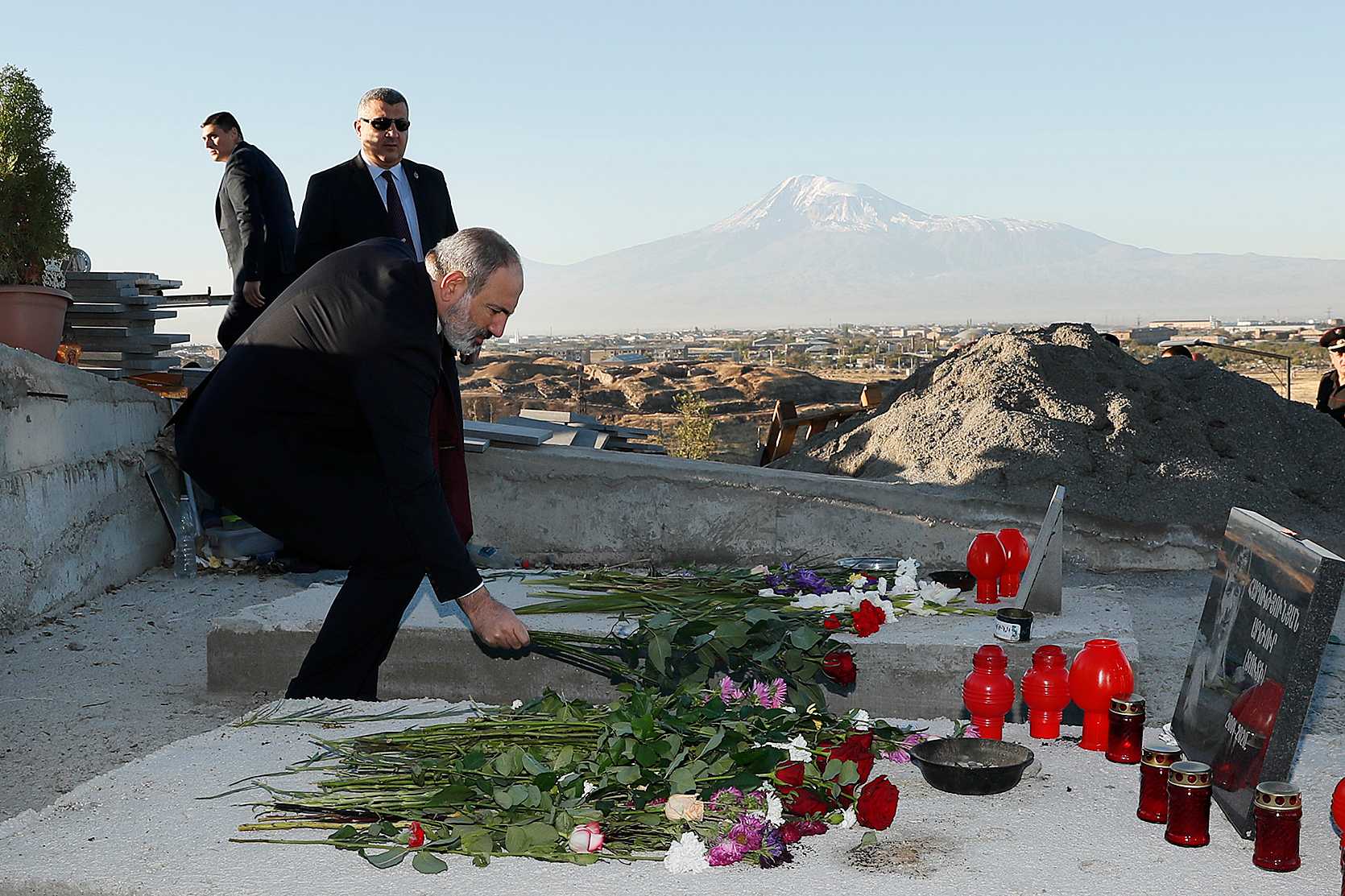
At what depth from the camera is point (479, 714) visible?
304 cm

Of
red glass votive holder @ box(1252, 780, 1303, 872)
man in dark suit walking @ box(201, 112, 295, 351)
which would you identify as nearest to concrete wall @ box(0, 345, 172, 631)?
man in dark suit walking @ box(201, 112, 295, 351)

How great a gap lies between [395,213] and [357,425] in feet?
6.93

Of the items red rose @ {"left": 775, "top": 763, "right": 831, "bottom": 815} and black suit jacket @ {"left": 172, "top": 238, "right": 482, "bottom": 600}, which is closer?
red rose @ {"left": 775, "top": 763, "right": 831, "bottom": 815}

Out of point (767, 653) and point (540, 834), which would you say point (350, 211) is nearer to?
point (767, 653)

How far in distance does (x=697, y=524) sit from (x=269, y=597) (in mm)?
2166

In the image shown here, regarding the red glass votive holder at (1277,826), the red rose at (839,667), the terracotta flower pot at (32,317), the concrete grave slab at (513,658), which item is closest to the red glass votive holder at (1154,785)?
the red glass votive holder at (1277,826)

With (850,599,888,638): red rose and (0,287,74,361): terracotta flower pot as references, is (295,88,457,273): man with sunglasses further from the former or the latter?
(850,599,888,638): red rose

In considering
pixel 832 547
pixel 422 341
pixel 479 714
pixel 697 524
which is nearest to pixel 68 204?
pixel 697 524

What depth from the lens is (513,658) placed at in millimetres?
4285

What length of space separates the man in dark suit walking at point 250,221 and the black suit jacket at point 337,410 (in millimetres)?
2887

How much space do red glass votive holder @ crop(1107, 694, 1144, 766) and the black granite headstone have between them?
0.10 m

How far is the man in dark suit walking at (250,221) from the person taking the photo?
6.40 meters

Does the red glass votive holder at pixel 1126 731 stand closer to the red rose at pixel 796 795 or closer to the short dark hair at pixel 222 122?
the red rose at pixel 796 795

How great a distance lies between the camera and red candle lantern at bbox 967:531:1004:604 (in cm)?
431
